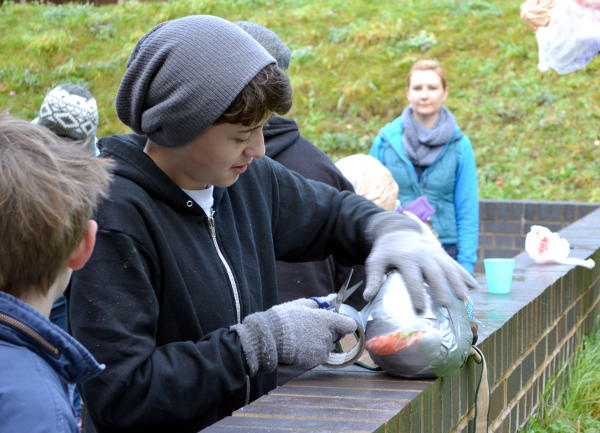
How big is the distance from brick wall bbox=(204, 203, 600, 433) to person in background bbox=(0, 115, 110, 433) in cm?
55

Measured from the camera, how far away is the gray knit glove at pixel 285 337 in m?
2.11

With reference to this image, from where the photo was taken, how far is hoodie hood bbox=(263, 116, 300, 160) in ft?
11.9

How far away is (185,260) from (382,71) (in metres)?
→ 12.1

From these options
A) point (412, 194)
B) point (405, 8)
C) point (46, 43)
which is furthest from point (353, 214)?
point (46, 43)

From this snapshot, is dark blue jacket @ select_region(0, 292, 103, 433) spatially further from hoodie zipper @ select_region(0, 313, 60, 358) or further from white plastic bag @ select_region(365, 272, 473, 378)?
white plastic bag @ select_region(365, 272, 473, 378)

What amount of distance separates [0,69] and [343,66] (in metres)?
6.14

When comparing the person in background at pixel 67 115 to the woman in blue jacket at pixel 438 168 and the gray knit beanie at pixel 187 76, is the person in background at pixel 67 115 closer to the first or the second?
the gray knit beanie at pixel 187 76

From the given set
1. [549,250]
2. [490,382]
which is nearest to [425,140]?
[549,250]

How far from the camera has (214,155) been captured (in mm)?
2225

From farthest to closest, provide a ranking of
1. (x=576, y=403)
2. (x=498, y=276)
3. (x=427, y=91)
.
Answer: (x=427, y=91)
(x=576, y=403)
(x=498, y=276)

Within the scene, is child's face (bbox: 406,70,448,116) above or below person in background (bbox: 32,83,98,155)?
below

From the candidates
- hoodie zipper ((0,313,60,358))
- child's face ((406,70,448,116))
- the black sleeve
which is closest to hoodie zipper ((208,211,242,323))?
the black sleeve

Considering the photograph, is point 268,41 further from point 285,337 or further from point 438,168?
point 438,168

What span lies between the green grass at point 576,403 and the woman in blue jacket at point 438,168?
7.33ft
